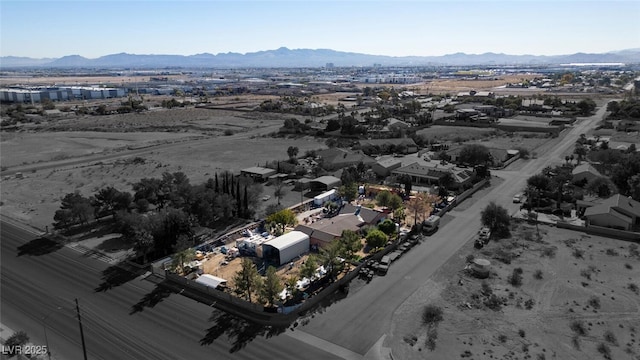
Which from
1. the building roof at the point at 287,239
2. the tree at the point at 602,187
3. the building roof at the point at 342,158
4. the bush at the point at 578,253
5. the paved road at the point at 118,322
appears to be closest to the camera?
the paved road at the point at 118,322

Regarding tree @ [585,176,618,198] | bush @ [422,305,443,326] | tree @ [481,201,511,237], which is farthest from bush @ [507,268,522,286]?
tree @ [585,176,618,198]

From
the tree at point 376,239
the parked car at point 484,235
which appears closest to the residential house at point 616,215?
the parked car at point 484,235

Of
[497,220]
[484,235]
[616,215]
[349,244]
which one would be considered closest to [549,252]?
[484,235]

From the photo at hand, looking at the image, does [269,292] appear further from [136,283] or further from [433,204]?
[433,204]

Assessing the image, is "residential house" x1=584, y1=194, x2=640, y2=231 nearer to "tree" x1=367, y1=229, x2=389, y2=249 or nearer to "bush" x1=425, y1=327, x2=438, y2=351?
"tree" x1=367, y1=229, x2=389, y2=249

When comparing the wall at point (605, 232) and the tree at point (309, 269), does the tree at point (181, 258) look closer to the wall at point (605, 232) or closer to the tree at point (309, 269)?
the tree at point (309, 269)

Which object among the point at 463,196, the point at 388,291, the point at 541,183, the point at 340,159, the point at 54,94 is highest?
the point at 54,94

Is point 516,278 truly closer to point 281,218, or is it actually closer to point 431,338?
point 431,338
